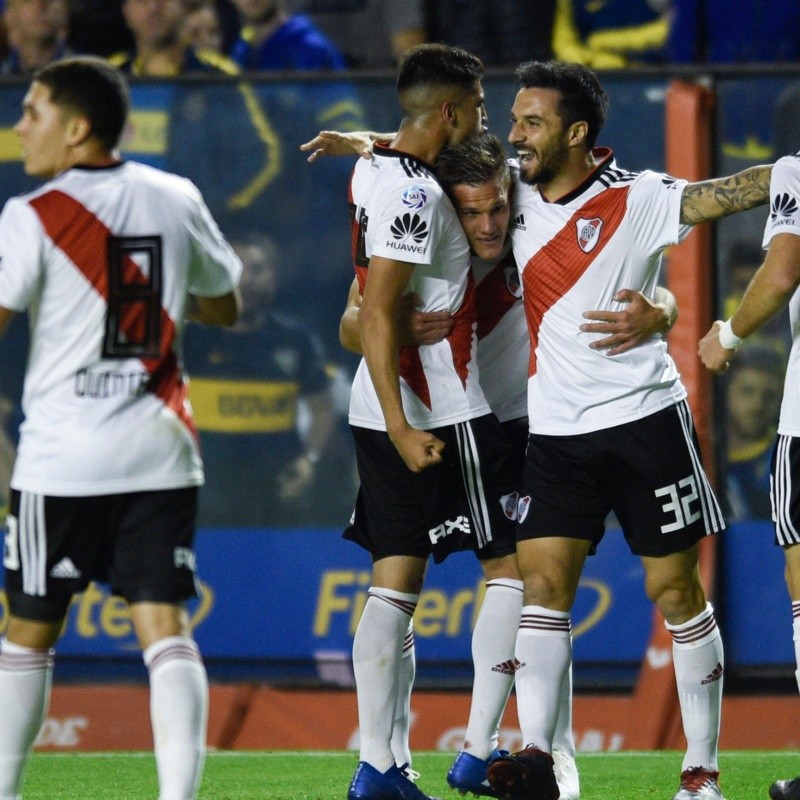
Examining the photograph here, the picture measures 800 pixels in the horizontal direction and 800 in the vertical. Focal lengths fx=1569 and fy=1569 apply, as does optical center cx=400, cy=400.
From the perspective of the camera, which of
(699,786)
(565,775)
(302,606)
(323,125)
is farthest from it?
(323,125)

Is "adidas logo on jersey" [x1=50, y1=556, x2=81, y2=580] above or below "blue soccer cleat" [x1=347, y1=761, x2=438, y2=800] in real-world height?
above

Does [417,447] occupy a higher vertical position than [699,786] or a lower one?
higher

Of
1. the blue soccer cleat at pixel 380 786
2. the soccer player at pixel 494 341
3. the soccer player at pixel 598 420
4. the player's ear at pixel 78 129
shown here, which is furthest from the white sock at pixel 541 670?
the player's ear at pixel 78 129

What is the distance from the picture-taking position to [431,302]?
186 inches

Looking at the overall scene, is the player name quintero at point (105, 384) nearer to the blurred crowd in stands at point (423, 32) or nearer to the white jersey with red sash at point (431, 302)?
the white jersey with red sash at point (431, 302)

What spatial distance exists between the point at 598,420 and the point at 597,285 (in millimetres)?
392

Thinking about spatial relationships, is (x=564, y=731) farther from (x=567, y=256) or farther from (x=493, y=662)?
(x=567, y=256)

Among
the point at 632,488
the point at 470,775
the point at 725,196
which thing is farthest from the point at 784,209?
the point at 470,775

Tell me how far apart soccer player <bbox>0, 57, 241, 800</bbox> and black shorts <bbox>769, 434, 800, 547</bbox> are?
1.73 metres

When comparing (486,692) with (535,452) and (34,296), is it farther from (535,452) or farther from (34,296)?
(34,296)

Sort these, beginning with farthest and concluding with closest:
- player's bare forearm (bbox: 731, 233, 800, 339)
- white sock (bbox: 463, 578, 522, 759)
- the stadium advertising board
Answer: the stadium advertising board < white sock (bbox: 463, 578, 522, 759) < player's bare forearm (bbox: 731, 233, 800, 339)

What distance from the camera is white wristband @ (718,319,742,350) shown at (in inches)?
176

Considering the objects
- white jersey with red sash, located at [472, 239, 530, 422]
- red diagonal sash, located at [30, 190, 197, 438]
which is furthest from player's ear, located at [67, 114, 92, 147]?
white jersey with red sash, located at [472, 239, 530, 422]

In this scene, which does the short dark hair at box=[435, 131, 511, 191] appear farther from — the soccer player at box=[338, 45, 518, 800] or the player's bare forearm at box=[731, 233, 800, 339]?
the player's bare forearm at box=[731, 233, 800, 339]
